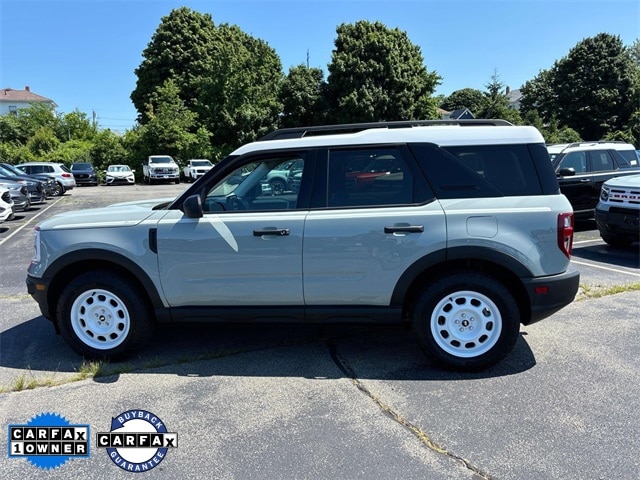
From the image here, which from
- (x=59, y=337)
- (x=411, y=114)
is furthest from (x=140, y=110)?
(x=59, y=337)

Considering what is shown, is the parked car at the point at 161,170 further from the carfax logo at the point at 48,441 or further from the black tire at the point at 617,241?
the carfax logo at the point at 48,441

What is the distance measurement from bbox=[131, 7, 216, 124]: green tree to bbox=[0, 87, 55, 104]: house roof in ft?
167

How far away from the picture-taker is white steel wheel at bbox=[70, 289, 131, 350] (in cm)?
397

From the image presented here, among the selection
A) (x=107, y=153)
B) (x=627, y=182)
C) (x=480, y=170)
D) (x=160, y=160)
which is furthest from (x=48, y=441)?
(x=107, y=153)

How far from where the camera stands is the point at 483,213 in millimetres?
3607

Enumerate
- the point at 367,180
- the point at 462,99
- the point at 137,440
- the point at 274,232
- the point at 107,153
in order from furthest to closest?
the point at 462,99 < the point at 107,153 < the point at 367,180 < the point at 274,232 < the point at 137,440

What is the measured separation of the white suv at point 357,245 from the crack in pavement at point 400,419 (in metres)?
0.43

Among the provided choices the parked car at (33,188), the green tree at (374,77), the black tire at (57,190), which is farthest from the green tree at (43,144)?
the parked car at (33,188)

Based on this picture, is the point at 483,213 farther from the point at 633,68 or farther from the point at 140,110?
the point at 633,68

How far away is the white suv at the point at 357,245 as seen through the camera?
3.62 metres

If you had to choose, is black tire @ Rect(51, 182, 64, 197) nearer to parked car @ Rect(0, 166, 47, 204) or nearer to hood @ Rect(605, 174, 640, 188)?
parked car @ Rect(0, 166, 47, 204)

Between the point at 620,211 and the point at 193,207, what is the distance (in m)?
7.24

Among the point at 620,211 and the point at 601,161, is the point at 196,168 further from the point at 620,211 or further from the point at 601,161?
the point at 620,211

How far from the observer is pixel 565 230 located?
359 cm
